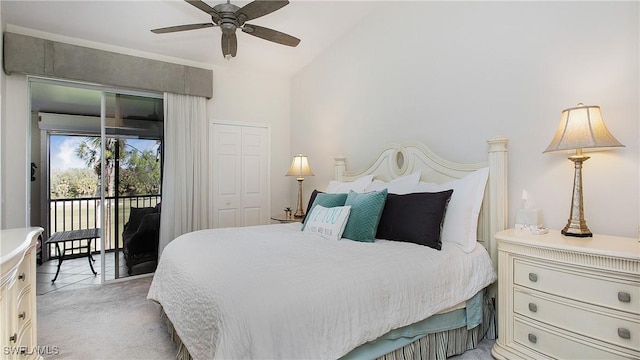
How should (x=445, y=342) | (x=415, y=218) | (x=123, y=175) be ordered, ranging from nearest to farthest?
(x=445, y=342) → (x=415, y=218) → (x=123, y=175)

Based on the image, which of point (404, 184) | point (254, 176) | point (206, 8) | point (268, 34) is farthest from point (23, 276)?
point (254, 176)

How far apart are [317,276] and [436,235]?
0.98 meters

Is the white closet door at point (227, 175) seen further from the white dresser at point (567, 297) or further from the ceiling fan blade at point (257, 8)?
the white dresser at point (567, 297)

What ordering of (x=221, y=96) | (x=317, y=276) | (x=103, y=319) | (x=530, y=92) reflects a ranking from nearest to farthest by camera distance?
1. (x=317, y=276)
2. (x=530, y=92)
3. (x=103, y=319)
4. (x=221, y=96)

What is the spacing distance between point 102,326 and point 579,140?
3.53 m

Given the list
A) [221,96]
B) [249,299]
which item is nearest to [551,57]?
[249,299]

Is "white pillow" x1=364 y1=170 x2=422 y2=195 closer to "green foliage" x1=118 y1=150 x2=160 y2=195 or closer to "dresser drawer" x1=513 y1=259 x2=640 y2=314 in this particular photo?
"dresser drawer" x1=513 y1=259 x2=640 y2=314

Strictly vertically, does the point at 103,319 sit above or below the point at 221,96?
below

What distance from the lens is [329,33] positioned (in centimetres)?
381

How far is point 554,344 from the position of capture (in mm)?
1680

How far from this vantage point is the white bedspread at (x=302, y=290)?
128cm

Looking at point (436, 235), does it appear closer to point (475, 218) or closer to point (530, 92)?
point (475, 218)

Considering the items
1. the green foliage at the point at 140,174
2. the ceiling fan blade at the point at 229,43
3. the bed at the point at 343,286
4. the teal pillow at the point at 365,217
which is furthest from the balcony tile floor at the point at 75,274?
the teal pillow at the point at 365,217

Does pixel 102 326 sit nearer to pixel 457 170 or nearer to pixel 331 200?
pixel 331 200
